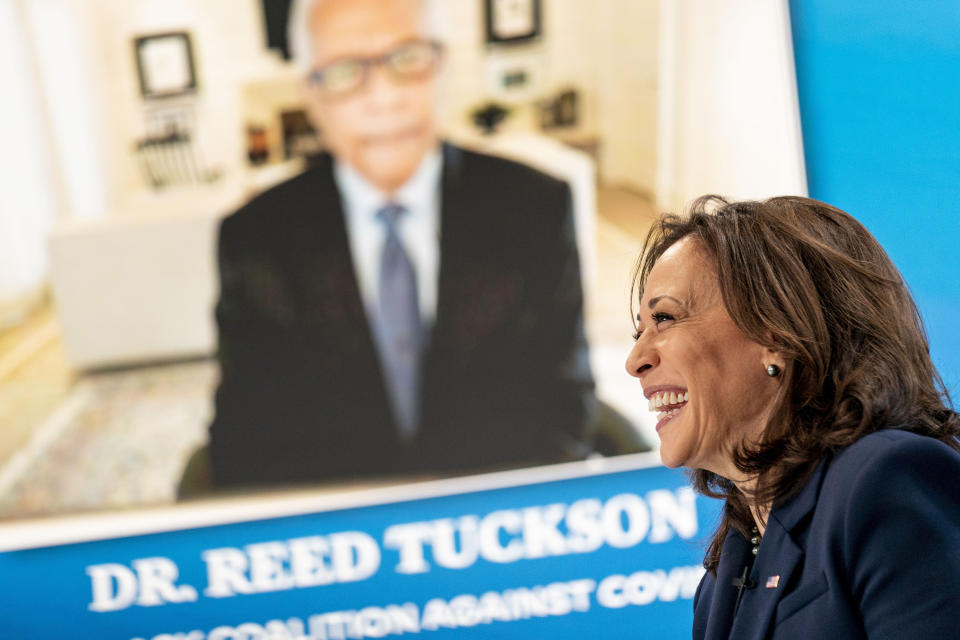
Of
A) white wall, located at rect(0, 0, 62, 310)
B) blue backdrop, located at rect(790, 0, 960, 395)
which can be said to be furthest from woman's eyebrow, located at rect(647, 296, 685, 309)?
white wall, located at rect(0, 0, 62, 310)

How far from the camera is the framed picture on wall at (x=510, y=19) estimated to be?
2.99 metres

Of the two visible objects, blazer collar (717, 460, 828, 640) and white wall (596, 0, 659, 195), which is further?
white wall (596, 0, 659, 195)

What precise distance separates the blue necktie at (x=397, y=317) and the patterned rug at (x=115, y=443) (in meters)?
0.54

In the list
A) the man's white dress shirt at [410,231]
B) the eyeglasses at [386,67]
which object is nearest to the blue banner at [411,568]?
the man's white dress shirt at [410,231]

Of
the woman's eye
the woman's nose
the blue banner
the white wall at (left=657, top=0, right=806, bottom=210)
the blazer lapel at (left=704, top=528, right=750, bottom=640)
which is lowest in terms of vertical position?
the blue banner

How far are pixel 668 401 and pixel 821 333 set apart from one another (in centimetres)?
28

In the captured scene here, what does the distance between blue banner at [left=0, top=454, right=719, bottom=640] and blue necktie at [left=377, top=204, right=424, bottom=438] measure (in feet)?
1.17

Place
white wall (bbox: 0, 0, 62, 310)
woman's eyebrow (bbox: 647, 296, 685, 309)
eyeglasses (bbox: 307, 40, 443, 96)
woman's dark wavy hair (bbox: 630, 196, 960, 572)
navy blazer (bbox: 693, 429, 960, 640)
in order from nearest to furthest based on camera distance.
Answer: navy blazer (bbox: 693, 429, 960, 640)
woman's dark wavy hair (bbox: 630, 196, 960, 572)
woman's eyebrow (bbox: 647, 296, 685, 309)
white wall (bbox: 0, 0, 62, 310)
eyeglasses (bbox: 307, 40, 443, 96)

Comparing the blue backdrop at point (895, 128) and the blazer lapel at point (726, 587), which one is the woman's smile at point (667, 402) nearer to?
the blazer lapel at point (726, 587)

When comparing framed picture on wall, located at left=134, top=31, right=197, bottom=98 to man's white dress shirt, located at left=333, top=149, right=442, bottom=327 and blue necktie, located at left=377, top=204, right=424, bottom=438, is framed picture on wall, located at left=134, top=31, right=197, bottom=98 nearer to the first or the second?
man's white dress shirt, located at left=333, top=149, right=442, bottom=327

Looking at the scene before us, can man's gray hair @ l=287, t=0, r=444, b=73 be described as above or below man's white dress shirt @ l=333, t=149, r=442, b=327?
above

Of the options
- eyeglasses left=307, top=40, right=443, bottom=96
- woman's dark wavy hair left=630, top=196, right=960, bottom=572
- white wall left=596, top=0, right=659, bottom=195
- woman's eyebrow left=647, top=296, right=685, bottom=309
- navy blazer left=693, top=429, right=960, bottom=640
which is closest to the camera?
navy blazer left=693, top=429, right=960, bottom=640

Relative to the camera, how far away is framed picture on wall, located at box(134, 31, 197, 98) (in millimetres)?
2877

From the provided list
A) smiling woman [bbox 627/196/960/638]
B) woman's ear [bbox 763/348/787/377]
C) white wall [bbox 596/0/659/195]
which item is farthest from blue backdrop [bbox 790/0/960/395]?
woman's ear [bbox 763/348/787/377]
